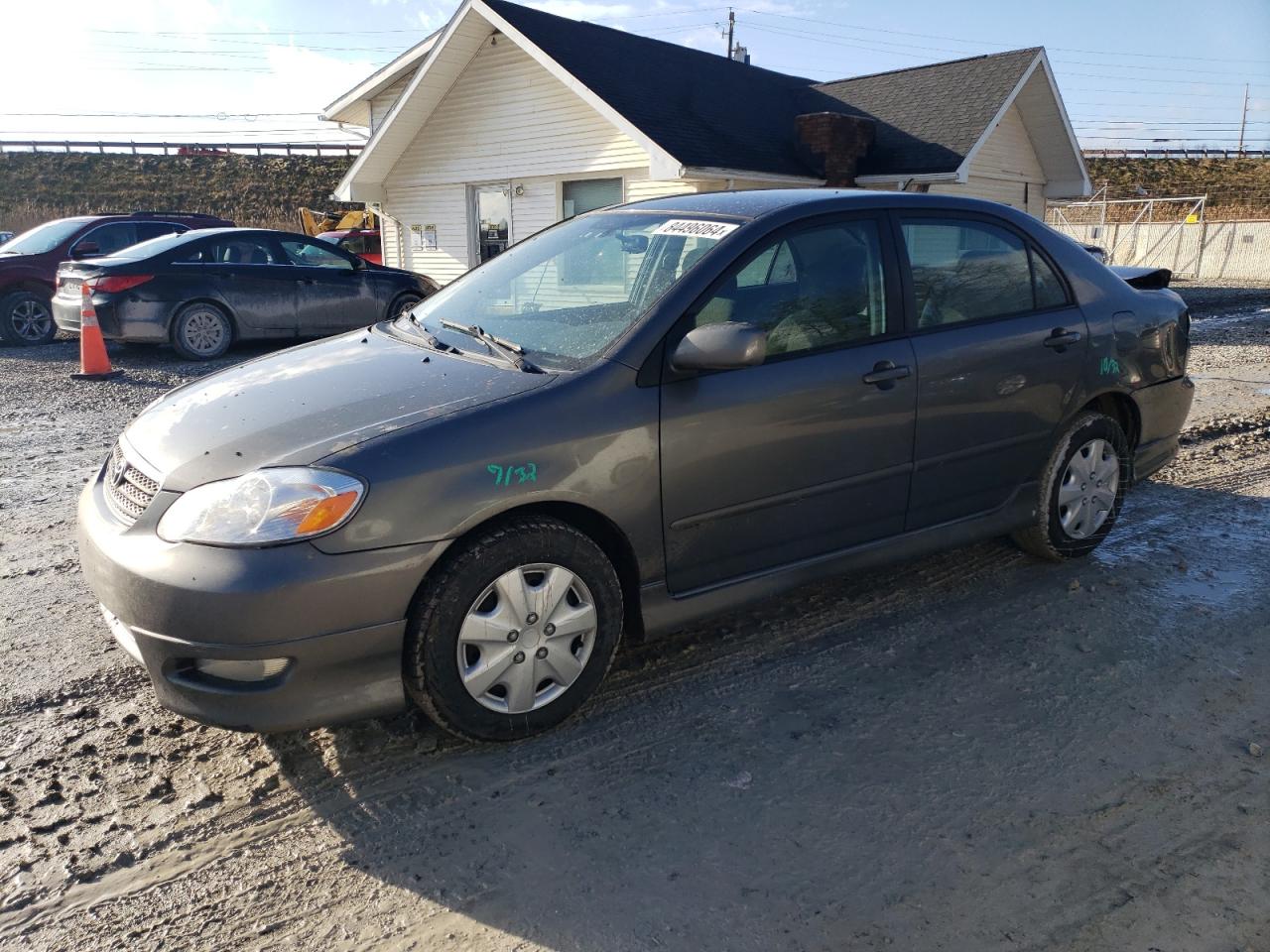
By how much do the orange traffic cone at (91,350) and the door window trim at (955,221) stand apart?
8824mm

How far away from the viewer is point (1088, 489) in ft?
14.9

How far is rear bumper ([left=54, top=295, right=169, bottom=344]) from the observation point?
10.5m

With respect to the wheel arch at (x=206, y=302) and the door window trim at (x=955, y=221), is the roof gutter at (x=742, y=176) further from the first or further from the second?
the door window trim at (x=955, y=221)

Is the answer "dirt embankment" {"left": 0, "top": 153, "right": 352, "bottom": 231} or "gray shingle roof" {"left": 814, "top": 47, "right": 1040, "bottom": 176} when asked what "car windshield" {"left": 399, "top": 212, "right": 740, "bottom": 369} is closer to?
"gray shingle roof" {"left": 814, "top": 47, "right": 1040, "bottom": 176}

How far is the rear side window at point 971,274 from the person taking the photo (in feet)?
13.0

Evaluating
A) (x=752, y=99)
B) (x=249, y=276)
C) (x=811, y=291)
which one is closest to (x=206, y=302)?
(x=249, y=276)

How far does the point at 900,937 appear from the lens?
2.30 metres

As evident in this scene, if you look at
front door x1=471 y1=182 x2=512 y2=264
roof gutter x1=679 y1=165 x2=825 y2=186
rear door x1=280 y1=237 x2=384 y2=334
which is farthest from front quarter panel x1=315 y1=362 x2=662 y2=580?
front door x1=471 y1=182 x2=512 y2=264

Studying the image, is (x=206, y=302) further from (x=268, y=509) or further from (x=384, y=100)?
(x=384, y=100)

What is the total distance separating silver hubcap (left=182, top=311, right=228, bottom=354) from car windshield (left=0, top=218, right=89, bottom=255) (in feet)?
11.6

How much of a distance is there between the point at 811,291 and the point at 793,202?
1.24 feet

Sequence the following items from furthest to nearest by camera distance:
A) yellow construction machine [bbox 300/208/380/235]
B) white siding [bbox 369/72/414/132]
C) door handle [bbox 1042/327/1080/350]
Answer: yellow construction machine [bbox 300/208/380/235] → white siding [bbox 369/72/414/132] → door handle [bbox 1042/327/1080/350]

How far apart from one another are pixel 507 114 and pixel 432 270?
3.64 metres

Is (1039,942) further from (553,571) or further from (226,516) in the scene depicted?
(226,516)
